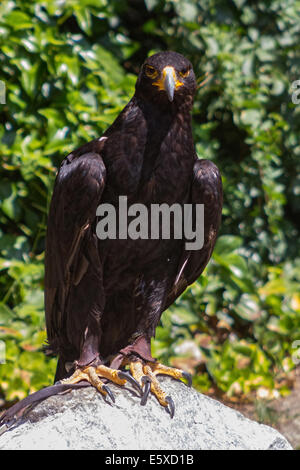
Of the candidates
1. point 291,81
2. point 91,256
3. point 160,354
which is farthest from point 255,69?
point 91,256

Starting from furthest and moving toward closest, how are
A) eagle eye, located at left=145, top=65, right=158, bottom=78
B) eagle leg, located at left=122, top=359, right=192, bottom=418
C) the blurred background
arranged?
the blurred background → eagle leg, located at left=122, top=359, right=192, bottom=418 → eagle eye, located at left=145, top=65, right=158, bottom=78

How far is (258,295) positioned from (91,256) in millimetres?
2342

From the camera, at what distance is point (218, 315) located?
15.5 feet

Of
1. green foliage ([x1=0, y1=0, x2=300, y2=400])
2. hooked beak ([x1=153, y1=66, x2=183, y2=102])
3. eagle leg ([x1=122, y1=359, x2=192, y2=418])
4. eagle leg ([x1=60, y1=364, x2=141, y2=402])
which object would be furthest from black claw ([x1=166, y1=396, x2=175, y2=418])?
green foliage ([x1=0, y1=0, x2=300, y2=400])

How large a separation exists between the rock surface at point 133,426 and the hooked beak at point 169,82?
114cm

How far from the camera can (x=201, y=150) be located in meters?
4.55

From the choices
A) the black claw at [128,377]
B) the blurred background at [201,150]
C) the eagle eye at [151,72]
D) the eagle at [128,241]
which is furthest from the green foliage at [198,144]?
the eagle eye at [151,72]

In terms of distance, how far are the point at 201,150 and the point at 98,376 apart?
2.23m

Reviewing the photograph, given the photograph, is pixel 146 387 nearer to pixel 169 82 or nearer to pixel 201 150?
pixel 169 82

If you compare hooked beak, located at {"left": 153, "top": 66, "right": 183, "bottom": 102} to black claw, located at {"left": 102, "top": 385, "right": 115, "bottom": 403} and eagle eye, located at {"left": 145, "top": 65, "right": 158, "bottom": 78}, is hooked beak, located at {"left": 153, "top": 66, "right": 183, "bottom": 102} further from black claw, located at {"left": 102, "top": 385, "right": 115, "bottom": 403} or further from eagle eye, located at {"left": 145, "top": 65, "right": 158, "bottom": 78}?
black claw, located at {"left": 102, "top": 385, "right": 115, "bottom": 403}

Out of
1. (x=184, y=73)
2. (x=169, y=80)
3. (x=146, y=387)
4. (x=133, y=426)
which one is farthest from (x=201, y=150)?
(x=133, y=426)

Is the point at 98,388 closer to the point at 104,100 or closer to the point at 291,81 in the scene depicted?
the point at 104,100

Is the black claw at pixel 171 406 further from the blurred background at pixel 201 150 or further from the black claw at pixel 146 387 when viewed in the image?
the blurred background at pixel 201 150

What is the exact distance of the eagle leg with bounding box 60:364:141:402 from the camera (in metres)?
2.64
